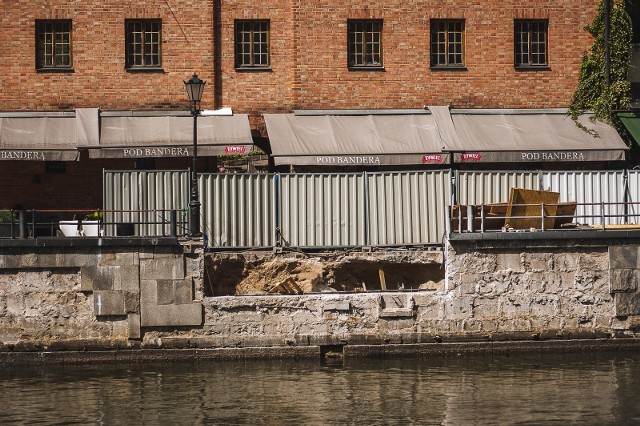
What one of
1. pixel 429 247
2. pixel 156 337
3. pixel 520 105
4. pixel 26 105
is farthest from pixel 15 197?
pixel 520 105

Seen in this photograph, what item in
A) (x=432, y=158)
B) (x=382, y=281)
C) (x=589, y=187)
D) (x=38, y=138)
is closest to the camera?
(x=382, y=281)

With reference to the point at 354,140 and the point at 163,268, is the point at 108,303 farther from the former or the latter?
the point at 354,140

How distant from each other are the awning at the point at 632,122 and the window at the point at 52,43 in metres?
14.8

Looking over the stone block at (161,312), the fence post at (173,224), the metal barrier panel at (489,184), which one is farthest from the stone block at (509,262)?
the fence post at (173,224)

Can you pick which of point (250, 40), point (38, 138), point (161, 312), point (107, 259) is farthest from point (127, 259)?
point (250, 40)

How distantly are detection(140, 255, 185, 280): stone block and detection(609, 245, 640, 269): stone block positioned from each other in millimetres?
9429

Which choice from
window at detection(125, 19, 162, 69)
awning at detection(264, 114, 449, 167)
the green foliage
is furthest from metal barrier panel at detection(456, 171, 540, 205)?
window at detection(125, 19, 162, 69)

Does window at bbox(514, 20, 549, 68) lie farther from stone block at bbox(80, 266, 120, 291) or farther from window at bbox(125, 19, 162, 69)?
stone block at bbox(80, 266, 120, 291)

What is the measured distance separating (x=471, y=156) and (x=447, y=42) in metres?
3.93

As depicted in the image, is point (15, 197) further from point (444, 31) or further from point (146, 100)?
point (444, 31)

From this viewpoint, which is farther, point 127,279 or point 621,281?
point 621,281

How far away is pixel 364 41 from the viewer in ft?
118

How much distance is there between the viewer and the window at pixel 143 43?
117 ft

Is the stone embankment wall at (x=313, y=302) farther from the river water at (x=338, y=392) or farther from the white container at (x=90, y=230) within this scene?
the white container at (x=90, y=230)
